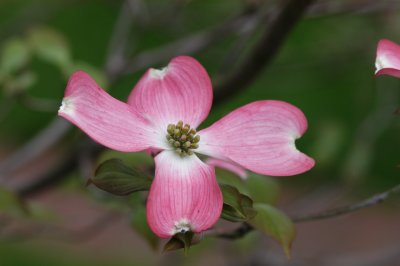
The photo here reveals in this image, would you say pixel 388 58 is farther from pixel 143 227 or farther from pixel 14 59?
pixel 14 59

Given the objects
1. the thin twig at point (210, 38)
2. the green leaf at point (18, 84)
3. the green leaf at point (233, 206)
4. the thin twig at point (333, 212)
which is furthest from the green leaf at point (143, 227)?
the thin twig at point (210, 38)

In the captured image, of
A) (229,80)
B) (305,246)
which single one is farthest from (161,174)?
(305,246)

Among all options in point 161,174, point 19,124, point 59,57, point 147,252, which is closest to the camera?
point 161,174

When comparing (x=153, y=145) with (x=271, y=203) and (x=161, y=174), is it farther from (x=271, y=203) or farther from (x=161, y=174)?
(x=271, y=203)

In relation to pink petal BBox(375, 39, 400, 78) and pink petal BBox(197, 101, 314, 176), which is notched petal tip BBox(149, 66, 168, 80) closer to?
pink petal BBox(197, 101, 314, 176)

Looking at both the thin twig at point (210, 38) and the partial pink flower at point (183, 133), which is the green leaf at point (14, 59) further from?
the partial pink flower at point (183, 133)

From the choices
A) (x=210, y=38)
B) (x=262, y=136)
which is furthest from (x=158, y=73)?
(x=210, y=38)
